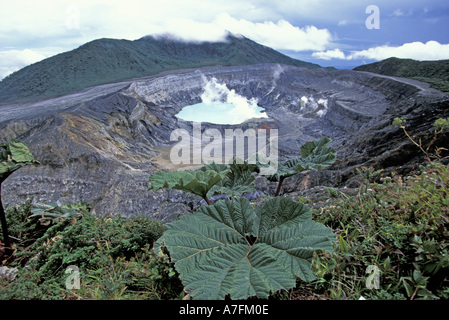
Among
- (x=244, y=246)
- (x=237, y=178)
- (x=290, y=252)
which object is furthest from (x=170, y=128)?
(x=290, y=252)

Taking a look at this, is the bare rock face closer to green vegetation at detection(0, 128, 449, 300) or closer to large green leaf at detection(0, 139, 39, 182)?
green vegetation at detection(0, 128, 449, 300)

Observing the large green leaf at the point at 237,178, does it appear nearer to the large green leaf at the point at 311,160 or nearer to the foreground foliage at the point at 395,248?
the large green leaf at the point at 311,160

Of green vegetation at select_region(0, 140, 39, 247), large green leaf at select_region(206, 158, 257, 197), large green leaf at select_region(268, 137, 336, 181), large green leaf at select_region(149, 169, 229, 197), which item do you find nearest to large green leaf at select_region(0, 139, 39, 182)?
green vegetation at select_region(0, 140, 39, 247)

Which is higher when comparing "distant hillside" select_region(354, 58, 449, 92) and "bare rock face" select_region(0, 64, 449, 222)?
"distant hillside" select_region(354, 58, 449, 92)

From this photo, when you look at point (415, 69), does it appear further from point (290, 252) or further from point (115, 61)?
point (115, 61)

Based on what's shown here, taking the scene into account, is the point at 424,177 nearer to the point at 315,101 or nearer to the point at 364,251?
the point at 364,251
